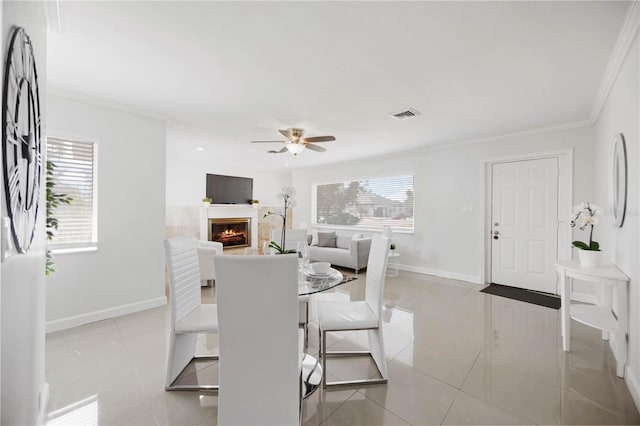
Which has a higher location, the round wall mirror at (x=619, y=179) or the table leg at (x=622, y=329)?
the round wall mirror at (x=619, y=179)

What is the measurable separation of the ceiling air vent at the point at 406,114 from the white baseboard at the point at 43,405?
12.4ft

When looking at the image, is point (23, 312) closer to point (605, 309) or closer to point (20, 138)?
point (20, 138)

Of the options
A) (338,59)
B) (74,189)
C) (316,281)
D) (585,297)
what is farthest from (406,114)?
(74,189)

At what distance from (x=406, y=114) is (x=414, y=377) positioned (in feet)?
9.07

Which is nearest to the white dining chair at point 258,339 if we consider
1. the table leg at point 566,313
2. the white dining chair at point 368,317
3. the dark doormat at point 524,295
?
the white dining chair at point 368,317

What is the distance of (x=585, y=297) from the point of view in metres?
3.73

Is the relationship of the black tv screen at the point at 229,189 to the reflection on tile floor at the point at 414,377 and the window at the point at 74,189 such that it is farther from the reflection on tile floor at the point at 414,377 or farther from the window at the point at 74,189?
the reflection on tile floor at the point at 414,377

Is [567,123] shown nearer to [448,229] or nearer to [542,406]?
[448,229]

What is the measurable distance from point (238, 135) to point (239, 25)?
2691 millimetres

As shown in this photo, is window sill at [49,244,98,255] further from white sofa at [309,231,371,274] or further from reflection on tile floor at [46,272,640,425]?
white sofa at [309,231,371,274]

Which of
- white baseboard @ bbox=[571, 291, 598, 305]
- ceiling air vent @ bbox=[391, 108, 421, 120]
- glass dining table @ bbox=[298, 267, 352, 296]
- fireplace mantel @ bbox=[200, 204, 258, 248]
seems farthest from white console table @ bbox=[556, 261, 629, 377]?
fireplace mantel @ bbox=[200, 204, 258, 248]

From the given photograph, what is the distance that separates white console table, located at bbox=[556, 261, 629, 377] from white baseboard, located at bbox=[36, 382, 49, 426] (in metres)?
3.73

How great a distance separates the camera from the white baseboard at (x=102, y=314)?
9.24 ft

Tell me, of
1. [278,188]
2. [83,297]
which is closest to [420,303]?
[83,297]
